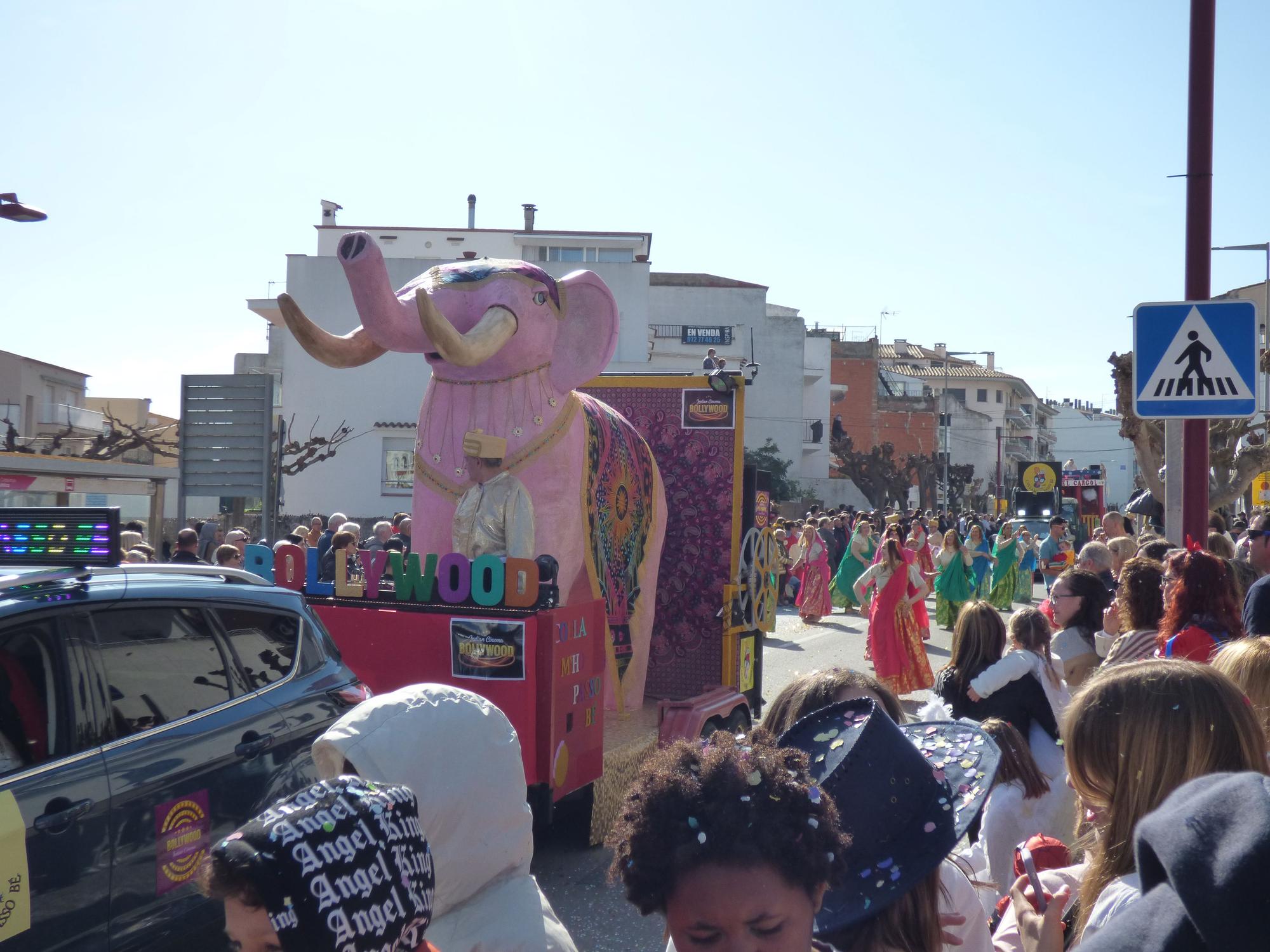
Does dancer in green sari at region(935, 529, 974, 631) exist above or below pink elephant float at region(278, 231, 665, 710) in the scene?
below

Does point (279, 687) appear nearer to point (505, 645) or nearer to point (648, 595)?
point (505, 645)

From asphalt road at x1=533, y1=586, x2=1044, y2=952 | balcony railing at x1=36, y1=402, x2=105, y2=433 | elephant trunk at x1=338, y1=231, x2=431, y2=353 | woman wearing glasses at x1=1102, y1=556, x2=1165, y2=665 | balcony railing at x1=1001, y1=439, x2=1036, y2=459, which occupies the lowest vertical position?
asphalt road at x1=533, y1=586, x2=1044, y2=952

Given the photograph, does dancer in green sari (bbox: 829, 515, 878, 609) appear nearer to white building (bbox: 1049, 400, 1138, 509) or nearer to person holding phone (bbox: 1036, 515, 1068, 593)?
person holding phone (bbox: 1036, 515, 1068, 593)

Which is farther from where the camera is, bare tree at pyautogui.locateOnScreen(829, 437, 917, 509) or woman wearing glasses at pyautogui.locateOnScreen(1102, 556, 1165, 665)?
bare tree at pyautogui.locateOnScreen(829, 437, 917, 509)

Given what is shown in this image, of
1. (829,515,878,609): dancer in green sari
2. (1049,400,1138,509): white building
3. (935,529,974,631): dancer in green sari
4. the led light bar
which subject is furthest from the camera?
(1049,400,1138,509): white building

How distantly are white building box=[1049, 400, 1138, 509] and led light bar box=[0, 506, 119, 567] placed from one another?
88193mm

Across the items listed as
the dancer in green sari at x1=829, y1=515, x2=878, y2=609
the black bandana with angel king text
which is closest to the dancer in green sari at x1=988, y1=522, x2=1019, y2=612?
the dancer in green sari at x1=829, y1=515, x2=878, y2=609

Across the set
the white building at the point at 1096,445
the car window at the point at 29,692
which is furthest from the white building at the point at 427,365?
the white building at the point at 1096,445

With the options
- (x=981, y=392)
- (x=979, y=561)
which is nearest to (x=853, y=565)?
(x=979, y=561)

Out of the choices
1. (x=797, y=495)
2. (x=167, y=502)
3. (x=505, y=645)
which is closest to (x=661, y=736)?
(x=505, y=645)

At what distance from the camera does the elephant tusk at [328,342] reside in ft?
20.1

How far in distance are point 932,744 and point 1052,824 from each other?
1.74 metres

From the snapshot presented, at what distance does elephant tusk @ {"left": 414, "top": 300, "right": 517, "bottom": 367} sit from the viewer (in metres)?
5.95

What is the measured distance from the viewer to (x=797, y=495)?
144 feet
